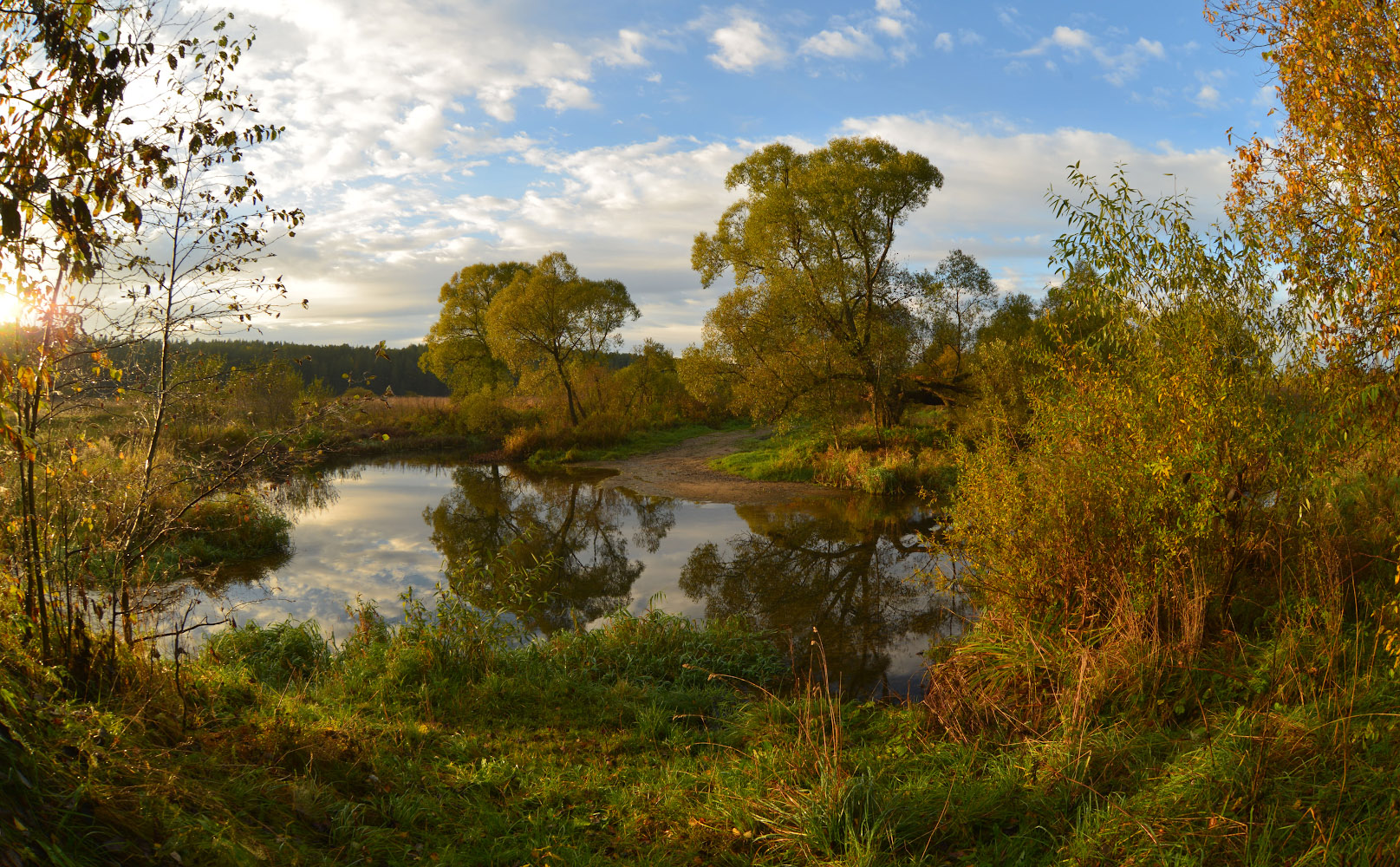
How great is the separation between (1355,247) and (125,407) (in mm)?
8878

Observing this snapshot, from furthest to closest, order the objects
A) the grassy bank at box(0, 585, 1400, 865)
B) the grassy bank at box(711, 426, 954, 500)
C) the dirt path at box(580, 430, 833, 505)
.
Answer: the dirt path at box(580, 430, 833, 505), the grassy bank at box(711, 426, 954, 500), the grassy bank at box(0, 585, 1400, 865)

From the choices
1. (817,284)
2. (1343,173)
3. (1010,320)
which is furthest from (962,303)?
(1343,173)

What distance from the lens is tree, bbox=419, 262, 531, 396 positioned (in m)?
40.2

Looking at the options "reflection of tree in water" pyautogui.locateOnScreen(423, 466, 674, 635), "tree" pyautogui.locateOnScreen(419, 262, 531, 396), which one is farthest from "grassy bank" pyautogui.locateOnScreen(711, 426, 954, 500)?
"tree" pyautogui.locateOnScreen(419, 262, 531, 396)

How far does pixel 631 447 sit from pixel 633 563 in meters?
17.5

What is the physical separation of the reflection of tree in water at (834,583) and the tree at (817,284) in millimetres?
6271

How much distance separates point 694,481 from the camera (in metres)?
22.2

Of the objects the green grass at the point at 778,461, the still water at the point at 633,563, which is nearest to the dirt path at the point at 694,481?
the green grass at the point at 778,461

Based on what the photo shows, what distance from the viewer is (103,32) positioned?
10.2ft

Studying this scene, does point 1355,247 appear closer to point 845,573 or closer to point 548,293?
point 845,573

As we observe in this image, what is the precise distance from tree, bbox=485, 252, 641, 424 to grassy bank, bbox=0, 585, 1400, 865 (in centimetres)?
2618

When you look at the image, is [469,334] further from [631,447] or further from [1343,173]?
[1343,173]

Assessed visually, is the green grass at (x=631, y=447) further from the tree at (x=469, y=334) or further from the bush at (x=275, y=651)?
the bush at (x=275, y=651)

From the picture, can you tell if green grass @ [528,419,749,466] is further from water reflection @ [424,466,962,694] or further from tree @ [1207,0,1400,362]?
tree @ [1207,0,1400,362]
